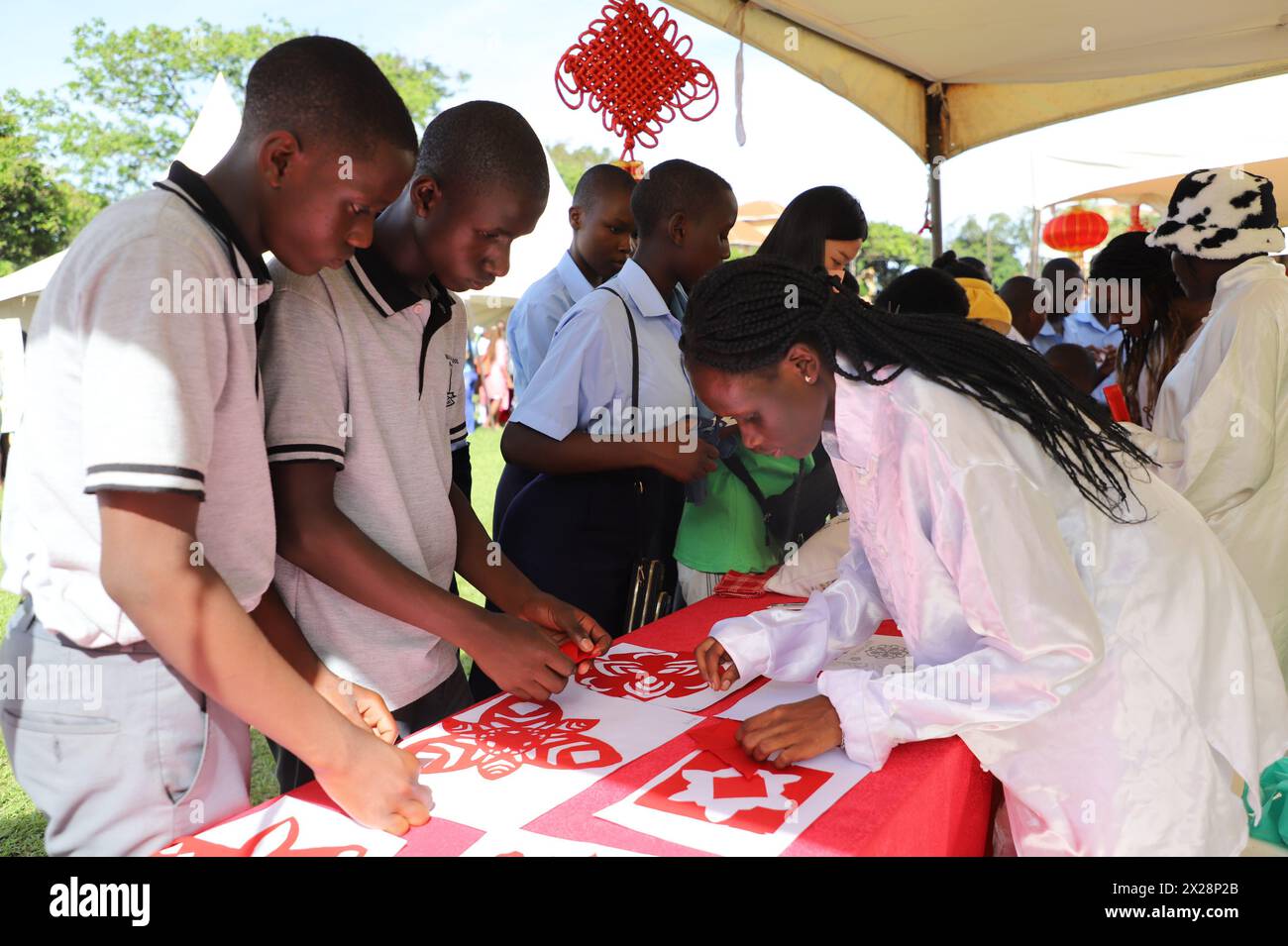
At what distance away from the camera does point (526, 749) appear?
126 centimetres

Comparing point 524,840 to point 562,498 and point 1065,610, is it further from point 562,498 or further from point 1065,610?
point 562,498

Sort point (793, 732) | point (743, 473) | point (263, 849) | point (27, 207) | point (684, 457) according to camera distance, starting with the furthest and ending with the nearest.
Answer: point (27, 207)
point (743, 473)
point (684, 457)
point (793, 732)
point (263, 849)

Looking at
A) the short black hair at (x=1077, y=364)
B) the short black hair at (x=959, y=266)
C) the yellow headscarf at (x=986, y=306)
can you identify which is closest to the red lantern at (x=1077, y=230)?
the short black hair at (x=959, y=266)

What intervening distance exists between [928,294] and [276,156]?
207cm

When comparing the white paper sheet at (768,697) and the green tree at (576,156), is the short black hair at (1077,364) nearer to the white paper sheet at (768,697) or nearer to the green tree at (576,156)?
the white paper sheet at (768,697)

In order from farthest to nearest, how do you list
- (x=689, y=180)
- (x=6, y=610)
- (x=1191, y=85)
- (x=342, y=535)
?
(x=6, y=610) → (x=1191, y=85) → (x=689, y=180) → (x=342, y=535)

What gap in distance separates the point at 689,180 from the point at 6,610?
179 inches

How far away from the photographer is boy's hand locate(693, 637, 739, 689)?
1481 millimetres

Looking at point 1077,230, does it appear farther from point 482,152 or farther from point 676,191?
point 482,152

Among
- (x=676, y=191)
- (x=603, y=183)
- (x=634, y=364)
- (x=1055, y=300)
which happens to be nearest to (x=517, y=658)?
(x=634, y=364)

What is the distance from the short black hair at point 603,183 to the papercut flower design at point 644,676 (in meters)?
2.10

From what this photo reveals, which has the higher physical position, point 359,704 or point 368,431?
→ point 368,431

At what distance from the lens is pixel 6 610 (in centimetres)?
493
